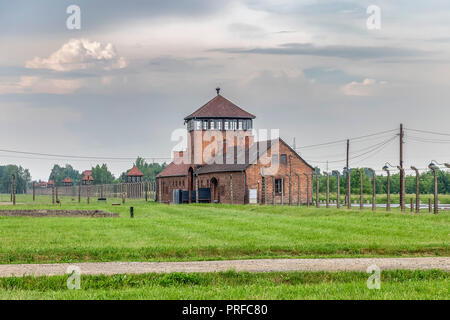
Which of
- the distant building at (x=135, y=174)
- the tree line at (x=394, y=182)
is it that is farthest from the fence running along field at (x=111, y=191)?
the tree line at (x=394, y=182)

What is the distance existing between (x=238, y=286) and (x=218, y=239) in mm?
9375

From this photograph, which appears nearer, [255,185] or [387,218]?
[387,218]

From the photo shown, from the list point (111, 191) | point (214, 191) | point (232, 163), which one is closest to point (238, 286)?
point (232, 163)

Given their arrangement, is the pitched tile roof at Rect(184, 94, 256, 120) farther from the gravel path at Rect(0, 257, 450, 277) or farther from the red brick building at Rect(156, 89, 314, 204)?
the gravel path at Rect(0, 257, 450, 277)

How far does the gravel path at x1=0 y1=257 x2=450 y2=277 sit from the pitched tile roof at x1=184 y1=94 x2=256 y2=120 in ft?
198

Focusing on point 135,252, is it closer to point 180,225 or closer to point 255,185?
point 180,225

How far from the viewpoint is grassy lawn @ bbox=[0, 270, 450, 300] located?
1093 centimetres

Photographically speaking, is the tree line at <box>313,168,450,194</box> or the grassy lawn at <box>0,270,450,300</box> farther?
the tree line at <box>313,168,450,194</box>

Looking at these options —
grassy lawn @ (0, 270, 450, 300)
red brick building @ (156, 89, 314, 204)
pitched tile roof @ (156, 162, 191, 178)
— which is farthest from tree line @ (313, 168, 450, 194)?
grassy lawn @ (0, 270, 450, 300)

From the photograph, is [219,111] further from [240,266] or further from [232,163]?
[240,266]

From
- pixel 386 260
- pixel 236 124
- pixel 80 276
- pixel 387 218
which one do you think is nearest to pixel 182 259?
pixel 80 276
